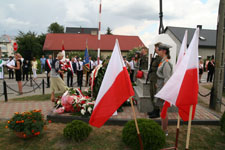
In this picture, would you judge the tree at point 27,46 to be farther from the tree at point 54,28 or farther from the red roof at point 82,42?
the tree at point 54,28

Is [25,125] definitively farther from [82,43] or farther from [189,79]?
[82,43]

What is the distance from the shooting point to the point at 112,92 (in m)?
2.72

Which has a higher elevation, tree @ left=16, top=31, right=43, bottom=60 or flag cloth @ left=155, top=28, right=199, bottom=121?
tree @ left=16, top=31, right=43, bottom=60

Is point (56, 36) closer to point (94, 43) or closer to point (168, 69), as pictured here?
point (94, 43)

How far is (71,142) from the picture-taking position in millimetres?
3822

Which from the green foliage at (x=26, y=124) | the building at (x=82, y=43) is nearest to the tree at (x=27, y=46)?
the building at (x=82, y=43)

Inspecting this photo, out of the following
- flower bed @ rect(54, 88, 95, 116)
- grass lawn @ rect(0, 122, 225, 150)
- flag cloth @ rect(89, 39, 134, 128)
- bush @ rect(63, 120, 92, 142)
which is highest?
flag cloth @ rect(89, 39, 134, 128)

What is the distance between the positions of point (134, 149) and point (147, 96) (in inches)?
88.7

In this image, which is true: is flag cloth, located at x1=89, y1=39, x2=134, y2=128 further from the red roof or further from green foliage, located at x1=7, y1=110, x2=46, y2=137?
the red roof

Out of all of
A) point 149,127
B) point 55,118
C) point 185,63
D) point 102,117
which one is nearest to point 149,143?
point 149,127

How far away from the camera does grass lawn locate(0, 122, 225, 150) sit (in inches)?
144

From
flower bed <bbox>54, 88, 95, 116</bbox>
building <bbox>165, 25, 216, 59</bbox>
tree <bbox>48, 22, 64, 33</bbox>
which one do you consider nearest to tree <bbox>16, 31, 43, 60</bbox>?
building <bbox>165, 25, 216, 59</bbox>

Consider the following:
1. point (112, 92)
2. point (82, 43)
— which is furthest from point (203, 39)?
point (112, 92)

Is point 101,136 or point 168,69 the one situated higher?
point 168,69
